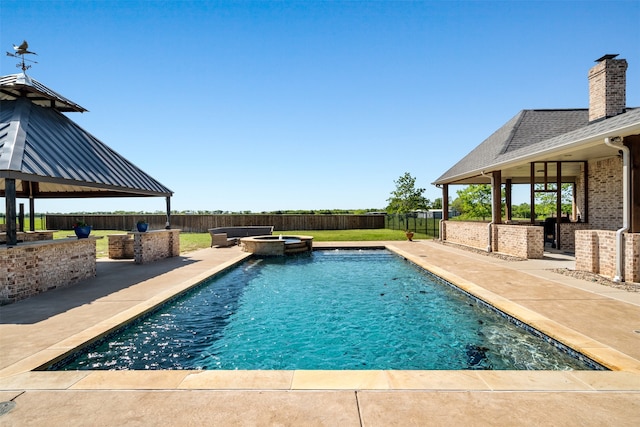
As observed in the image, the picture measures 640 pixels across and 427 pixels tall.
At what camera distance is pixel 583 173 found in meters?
13.7

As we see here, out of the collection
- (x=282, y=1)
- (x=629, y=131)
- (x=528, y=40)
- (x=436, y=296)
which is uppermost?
(x=282, y=1)

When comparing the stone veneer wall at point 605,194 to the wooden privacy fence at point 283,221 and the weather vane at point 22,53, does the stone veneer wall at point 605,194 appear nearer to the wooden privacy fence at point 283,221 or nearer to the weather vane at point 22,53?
the wooden privacy fence at point 283,221

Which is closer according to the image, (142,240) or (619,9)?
(619,9)

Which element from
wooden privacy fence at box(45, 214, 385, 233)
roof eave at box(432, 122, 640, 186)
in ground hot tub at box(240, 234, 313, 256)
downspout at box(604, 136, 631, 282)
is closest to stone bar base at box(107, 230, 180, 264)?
in ground hot tub at box(240, 234, 313, 256)

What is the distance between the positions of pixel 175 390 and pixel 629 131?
31.8 ft

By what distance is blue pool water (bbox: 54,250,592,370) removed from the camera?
4.41m

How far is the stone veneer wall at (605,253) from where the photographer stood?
7316mm

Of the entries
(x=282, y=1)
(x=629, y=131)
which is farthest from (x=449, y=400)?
(x=282, y=1)

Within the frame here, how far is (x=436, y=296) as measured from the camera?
7.62 m

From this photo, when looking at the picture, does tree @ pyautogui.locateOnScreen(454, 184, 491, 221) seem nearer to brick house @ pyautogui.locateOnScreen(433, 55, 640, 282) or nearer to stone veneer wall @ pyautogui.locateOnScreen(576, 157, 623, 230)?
brick house @ pyautogui.locateOnScreen(433, 55, 640, 282)

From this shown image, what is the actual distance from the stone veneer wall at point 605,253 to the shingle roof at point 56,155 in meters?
13.2

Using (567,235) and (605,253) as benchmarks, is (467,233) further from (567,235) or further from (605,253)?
(605,253)

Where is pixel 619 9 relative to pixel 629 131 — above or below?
above

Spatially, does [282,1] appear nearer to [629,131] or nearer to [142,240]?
[142,240]
